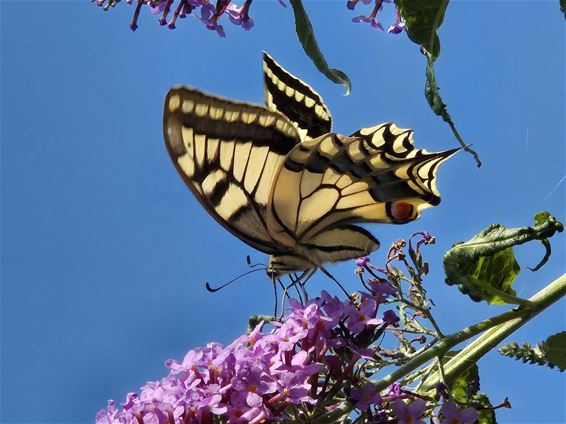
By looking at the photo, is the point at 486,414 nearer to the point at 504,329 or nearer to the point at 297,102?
the point at 504,329

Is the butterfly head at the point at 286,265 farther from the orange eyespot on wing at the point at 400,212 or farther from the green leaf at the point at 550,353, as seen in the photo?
the green leaf at the point at 550,353

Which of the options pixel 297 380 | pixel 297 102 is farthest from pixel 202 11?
pixel 297 380

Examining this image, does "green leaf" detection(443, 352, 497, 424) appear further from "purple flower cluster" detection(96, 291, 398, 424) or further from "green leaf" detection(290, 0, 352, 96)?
"green leaf" detection(290, 0, 352, 96)

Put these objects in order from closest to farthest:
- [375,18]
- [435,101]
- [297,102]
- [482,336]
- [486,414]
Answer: [435,101], [482,336], [486,414], [297,102], [375,18]

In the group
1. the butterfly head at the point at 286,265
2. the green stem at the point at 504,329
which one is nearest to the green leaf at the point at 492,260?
the green stem at the point at 504,329

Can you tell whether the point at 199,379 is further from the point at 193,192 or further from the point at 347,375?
the point at 193,192
